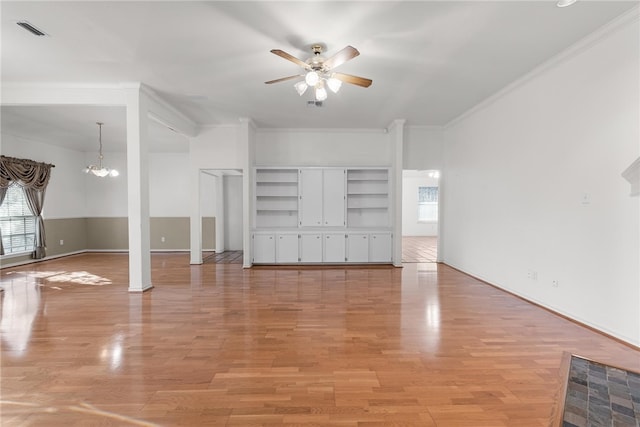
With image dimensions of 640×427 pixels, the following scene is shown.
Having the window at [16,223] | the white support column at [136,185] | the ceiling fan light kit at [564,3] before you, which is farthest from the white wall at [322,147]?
the window at [16,223]

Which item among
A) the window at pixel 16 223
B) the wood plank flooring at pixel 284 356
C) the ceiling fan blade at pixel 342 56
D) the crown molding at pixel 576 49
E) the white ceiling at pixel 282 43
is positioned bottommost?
the wood plank flooring at pixel 284 356

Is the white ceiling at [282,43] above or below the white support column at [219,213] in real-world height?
above

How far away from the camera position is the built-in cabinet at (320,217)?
6.62 metres

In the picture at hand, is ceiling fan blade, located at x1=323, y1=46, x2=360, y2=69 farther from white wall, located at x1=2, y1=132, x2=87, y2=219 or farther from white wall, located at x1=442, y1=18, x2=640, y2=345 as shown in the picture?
white wall, located at x1=2, y1=132, x2=87, y2=219

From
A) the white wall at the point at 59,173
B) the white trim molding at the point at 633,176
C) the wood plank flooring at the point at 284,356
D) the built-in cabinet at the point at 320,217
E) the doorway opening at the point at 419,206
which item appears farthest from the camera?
the doorway opening at the point at 419,206

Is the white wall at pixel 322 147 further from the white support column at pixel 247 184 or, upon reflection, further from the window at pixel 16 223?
the window at pixel 16 223

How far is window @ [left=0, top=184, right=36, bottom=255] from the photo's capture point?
21.4 ft

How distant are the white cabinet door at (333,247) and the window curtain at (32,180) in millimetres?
6733

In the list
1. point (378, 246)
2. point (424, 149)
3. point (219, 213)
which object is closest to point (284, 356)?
point (378, 246)

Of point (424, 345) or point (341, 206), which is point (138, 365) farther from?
point (341, 206)

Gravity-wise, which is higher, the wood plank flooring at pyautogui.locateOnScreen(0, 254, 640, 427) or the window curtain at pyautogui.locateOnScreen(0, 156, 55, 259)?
the window curtain at pyautogui.locateOnScreen(0, 156, 55, 259)

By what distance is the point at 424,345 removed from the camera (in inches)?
110

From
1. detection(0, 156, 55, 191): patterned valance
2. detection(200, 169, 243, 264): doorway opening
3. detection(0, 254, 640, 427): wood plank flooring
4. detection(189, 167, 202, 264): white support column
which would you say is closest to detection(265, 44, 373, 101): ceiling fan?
detection(0, 254, 640, 427): wood plank flooring

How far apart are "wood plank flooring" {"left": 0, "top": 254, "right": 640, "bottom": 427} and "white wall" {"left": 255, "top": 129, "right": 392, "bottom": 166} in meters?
3.32
